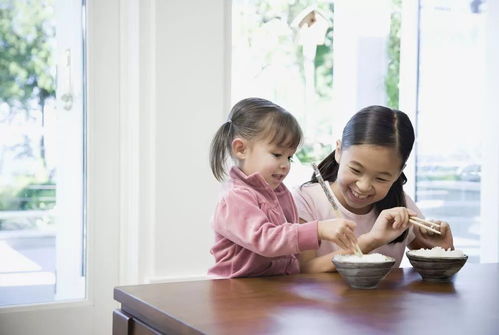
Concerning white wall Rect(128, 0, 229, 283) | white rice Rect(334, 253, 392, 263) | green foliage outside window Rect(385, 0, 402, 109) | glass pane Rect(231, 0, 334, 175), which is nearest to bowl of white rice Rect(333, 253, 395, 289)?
white rice Rect(334, 253, 392, 263)

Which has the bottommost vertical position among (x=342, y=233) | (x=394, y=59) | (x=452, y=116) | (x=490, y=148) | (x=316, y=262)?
(x=316, y=262)

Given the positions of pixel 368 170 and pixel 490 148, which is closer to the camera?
pixel 368 170

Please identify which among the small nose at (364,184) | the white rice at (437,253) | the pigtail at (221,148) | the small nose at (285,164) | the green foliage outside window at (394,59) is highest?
the green foliage outside window at (394,59)

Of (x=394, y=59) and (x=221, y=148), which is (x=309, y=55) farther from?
(x=221, y=148)

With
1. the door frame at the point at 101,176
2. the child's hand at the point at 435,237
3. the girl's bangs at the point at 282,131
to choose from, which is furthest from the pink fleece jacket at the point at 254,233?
the door frame at the point at 101,176

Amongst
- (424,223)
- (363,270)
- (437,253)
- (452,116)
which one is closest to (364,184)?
(424,223)

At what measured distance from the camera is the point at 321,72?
5148 millimetres

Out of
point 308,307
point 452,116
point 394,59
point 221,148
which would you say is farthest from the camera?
point 394,59

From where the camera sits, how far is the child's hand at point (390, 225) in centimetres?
147

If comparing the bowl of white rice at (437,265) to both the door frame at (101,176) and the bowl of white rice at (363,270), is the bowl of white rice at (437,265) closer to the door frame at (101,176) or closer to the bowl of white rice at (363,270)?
the bowl of white rice at (363,270)

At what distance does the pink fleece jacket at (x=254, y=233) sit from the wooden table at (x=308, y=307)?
73 millimetres

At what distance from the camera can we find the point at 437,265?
4.30 ft

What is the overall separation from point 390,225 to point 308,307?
Answer: 51 cm

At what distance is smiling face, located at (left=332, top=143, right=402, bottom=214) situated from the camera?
1553 millimetres
